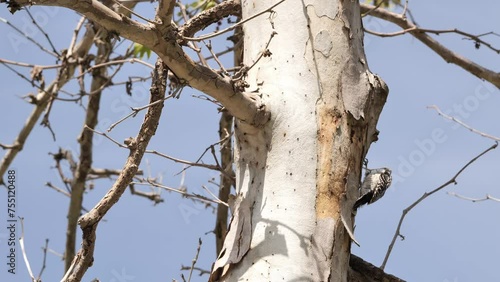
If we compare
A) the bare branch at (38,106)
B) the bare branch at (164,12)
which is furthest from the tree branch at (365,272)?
the bare branch at (38,106)

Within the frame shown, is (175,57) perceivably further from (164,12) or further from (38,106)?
(38,106)

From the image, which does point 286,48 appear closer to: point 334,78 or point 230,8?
point 334,78

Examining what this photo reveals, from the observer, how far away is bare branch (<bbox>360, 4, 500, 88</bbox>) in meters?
3.49

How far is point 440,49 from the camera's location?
364 cm

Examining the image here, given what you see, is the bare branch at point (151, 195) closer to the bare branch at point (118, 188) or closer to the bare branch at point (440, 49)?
the bare branch at point (440, 49)

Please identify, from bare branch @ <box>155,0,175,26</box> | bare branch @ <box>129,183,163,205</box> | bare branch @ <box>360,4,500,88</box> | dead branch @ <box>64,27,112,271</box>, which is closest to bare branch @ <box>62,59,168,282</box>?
bare branch @ <box>155,0,175,26</box>

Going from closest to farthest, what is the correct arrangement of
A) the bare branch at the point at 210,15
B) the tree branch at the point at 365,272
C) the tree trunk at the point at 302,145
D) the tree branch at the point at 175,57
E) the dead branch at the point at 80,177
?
the tree branch at the point at 175,57 → the tree trunk at the point at 302,145 → the tree branch at the point at 365,272 → the bare branch at the point at 210,15 → the dead branch at the point at 80,177

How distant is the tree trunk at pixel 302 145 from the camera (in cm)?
191

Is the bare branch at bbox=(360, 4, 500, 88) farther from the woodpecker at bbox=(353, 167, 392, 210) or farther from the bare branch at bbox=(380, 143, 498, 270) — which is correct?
the woodpecker at bbox=(353, 167, 392, 210)

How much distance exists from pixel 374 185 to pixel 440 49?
1.65 meters

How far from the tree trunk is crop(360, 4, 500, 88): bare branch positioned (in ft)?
4.40

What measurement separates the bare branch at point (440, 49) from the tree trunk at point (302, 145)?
52.8 inches

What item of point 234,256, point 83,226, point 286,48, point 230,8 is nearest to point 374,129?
point 286,48

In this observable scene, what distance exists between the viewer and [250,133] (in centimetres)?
207
